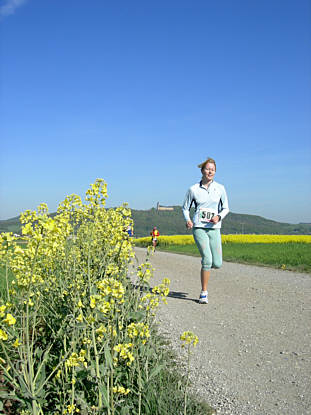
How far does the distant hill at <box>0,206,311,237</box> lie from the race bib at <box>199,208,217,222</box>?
A: 57881 millimetres

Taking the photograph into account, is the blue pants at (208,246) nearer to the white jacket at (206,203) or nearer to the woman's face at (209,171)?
the white jacket at (206,203)

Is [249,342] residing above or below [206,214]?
below

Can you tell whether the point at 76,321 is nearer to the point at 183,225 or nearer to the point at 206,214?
the point at 206,214

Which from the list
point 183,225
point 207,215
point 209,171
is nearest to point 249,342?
point 207,215

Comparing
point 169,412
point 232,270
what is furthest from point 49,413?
point 232,270

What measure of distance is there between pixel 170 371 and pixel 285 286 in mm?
5389

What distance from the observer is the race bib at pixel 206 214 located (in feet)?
21.8

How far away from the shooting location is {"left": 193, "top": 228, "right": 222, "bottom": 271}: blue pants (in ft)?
21.5

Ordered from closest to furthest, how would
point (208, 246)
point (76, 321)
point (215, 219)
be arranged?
1. point (76, 321)
2. point (215, 219)
3. point (208, 246)

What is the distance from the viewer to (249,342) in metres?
4.41

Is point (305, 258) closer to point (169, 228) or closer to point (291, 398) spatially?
point (291, 398)

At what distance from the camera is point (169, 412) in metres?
2.57

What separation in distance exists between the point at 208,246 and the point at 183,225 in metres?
103

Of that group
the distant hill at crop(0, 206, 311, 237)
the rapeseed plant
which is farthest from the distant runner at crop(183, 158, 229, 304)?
the distant hill at crop(0, 206, 311, 237)
